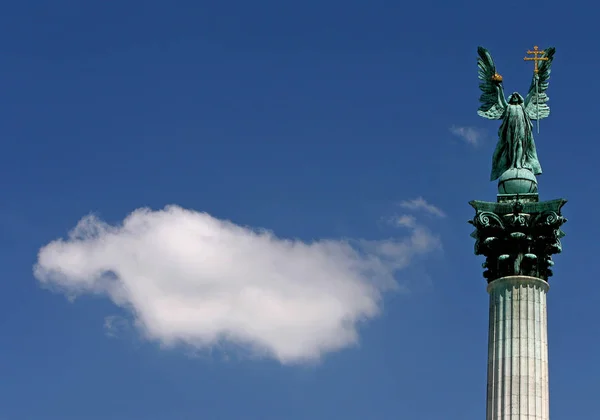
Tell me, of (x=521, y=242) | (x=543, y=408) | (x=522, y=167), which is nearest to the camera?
(x=543, y=408)

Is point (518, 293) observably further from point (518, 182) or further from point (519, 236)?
point (518, 182)

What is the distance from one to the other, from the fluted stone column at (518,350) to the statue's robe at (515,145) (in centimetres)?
617

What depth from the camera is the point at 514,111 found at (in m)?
50.6

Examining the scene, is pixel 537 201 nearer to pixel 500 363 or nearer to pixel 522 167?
pixel 522 167

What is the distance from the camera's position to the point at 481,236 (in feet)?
156

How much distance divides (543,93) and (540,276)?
991 cm

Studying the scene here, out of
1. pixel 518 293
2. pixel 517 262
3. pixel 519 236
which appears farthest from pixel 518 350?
pixel 519 236

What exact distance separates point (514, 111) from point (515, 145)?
1748 millimetres

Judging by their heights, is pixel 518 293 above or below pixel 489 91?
below

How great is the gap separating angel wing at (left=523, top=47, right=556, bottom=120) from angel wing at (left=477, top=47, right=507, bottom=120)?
1214mm

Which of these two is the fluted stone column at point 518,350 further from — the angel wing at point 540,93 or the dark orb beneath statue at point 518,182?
the angel wing at point 540,93

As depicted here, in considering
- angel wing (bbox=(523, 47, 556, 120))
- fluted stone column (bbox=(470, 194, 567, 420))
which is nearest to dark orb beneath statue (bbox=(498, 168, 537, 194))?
fluted stone column (bbox=(470, 194, 567, 420))

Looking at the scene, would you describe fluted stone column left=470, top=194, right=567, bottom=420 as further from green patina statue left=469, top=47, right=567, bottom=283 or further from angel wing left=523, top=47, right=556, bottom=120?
angel wing left=523, top=47, right=556, bottom=120

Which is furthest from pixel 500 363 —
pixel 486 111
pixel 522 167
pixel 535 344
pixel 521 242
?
pixel 486 111
